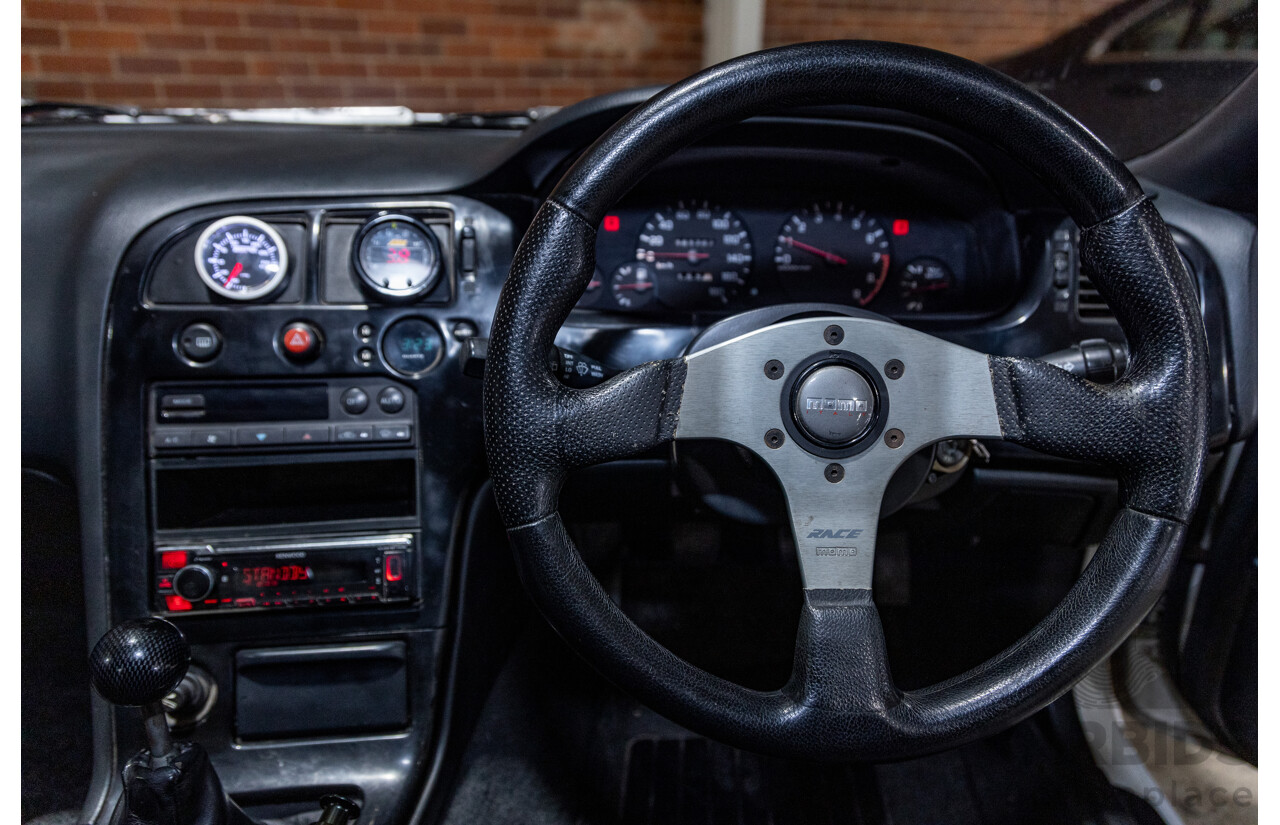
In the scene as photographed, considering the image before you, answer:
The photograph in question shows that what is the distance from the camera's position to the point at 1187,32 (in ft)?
3.74

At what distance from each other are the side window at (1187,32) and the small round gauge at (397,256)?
1.08 m

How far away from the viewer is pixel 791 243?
3.49ft

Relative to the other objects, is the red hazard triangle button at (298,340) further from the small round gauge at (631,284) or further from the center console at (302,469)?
the small round gauge at (631,284)

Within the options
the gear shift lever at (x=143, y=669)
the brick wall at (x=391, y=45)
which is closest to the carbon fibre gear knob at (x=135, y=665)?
the gear shift lever at (x=143, y=669)

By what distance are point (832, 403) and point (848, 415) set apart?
2cm

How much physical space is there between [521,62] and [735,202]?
2250 mm

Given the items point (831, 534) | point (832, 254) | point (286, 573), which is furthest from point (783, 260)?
point (286, 573)

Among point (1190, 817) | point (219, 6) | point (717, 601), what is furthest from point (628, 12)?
point (1190, 817)

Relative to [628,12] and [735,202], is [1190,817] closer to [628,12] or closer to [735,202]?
[735,202]

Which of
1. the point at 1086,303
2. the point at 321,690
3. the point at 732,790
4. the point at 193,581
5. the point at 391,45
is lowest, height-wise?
the point at 732,790

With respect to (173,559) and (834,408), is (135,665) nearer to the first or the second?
(173,559)

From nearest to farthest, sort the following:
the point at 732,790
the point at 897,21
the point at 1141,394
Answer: the point at 1141,394 < the point at 732,790 < the point at 897,21

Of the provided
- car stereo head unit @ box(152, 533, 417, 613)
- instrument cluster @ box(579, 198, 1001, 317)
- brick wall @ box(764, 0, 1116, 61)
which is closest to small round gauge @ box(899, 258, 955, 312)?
instrument cluster @ box(579, 198, 1001, 317)

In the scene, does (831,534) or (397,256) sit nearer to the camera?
(831,534)
